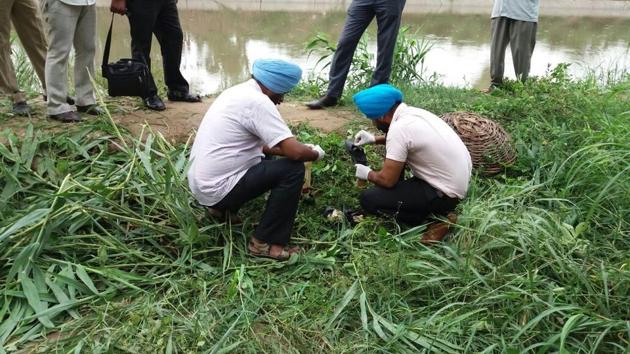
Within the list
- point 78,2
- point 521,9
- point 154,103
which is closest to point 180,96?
point 154,103

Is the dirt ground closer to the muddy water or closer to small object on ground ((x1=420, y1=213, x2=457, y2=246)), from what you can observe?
small object on ground ((x1=420, y1=213, x2=457, y2=246))

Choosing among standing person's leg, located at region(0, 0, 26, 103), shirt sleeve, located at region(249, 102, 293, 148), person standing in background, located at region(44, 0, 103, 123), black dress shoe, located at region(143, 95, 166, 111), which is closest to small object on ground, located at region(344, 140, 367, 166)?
shirt sleeve, located at region(249, 102, 293, 148)

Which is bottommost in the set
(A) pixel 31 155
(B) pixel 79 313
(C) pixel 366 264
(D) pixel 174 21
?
(B) pixel 79 313

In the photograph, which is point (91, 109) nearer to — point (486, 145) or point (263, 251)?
point (263, 251)

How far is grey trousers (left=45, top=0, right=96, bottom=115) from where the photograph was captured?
2.92 metres

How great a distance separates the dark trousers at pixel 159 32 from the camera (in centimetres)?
338

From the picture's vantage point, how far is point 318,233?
2.62 metres

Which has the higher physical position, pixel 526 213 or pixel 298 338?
pixel 526 213

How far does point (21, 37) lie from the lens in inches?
130

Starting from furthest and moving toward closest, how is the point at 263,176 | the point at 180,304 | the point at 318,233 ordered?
the point at 318,233, the point at 263,176, the point at 180,304

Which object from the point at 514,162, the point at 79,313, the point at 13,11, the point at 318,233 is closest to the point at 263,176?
the point at 318,233

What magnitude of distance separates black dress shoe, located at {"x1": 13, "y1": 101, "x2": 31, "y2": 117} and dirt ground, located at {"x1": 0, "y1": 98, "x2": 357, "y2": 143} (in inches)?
1.7

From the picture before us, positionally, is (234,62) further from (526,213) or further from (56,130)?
(526,213)

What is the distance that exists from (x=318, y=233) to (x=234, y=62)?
486cm
